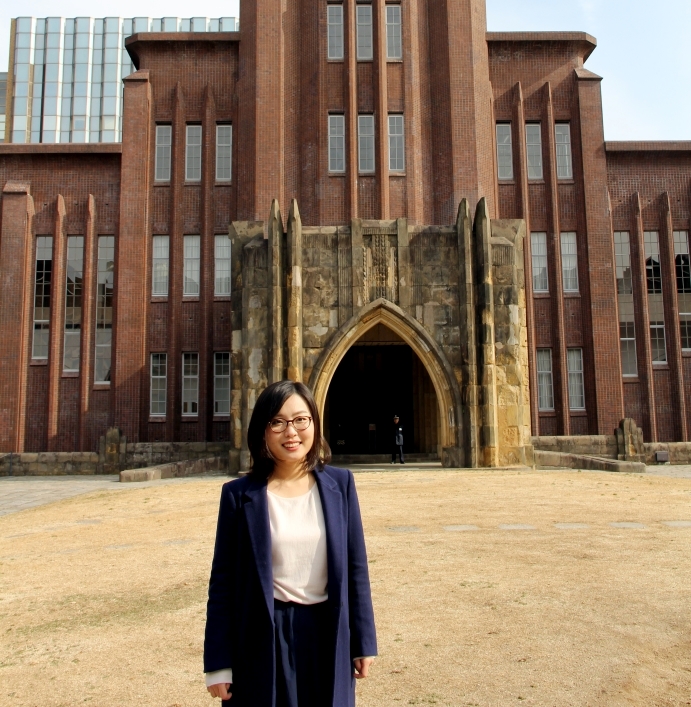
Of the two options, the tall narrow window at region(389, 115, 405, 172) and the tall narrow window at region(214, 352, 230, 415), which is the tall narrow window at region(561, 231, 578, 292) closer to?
the tall narrow window at region(389, 115, 405, 172)

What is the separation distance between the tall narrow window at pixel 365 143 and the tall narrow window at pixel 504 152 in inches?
191

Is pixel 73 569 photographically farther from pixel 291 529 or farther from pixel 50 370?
pixel 50 370

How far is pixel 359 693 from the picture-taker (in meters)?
4.78

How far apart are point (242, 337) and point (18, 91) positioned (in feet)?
209

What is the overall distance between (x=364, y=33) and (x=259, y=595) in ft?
90.3

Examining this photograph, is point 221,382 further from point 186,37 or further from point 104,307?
point 186,37

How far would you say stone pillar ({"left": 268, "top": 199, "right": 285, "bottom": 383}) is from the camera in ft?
67.3

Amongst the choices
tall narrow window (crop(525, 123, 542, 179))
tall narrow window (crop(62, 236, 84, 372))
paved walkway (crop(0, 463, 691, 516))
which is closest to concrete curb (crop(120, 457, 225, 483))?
paved walkway (crop(0, 463, 691, 516))

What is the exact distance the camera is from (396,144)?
27469 millimetres

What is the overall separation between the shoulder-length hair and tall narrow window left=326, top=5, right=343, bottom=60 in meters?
26.4

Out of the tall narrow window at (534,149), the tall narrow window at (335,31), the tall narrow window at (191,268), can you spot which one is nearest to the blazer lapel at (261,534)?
the tall narrow window at (191,268)

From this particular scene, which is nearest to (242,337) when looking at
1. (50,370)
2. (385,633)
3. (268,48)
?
(50,370)

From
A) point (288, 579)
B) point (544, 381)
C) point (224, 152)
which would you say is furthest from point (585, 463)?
point (288, 579)

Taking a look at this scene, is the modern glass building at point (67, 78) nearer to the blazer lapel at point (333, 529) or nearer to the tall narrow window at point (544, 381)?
the tall narrow window at point (544, 381)
